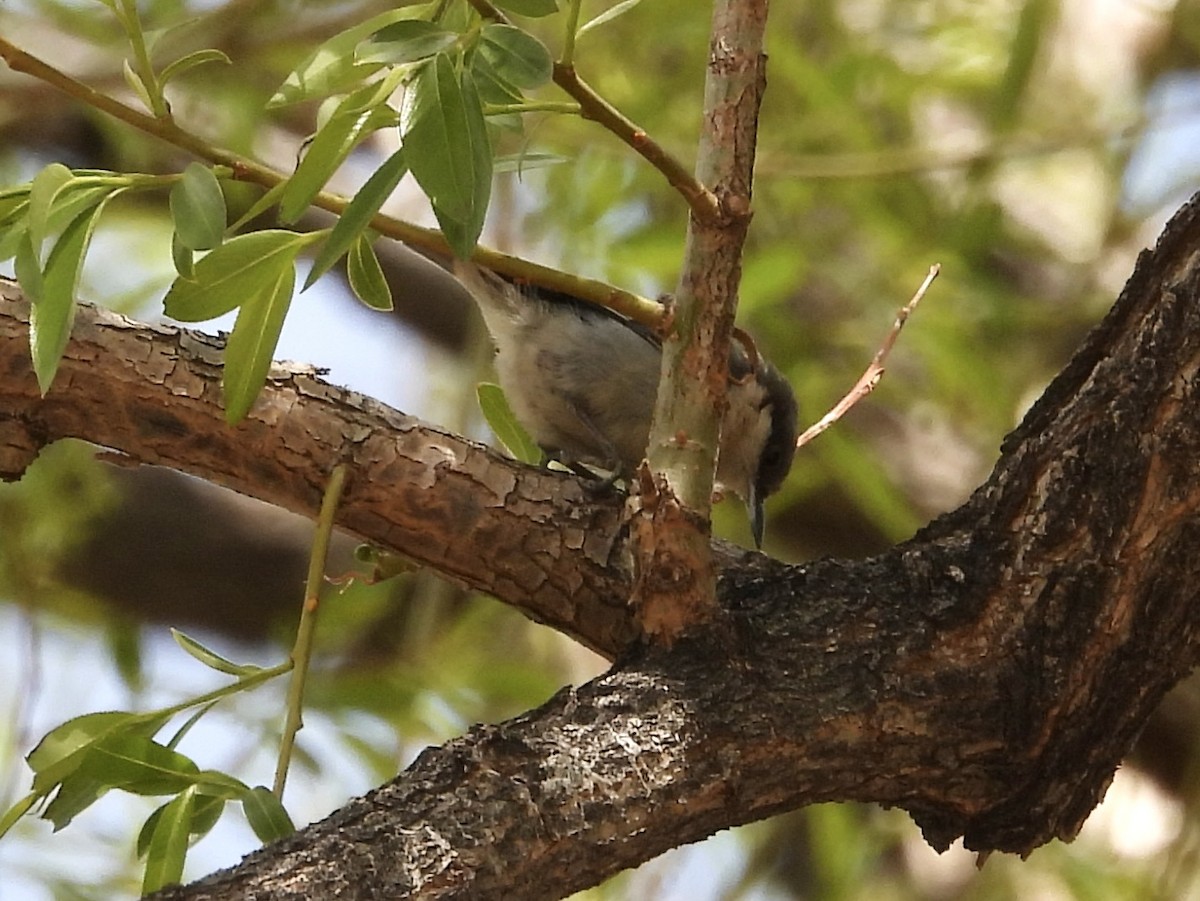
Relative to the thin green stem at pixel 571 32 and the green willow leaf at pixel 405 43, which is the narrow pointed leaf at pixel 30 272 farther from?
the thin green stem at pixel 571 32

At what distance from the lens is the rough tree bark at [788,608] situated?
1.28 m

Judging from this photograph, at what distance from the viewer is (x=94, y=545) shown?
3.25m

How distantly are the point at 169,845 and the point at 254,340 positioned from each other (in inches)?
16.3

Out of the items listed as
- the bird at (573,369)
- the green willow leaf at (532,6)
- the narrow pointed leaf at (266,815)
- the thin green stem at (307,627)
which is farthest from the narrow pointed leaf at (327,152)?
the bird at (573,369)

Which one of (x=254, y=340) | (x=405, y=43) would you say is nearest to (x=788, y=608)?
(x=254, y=340)

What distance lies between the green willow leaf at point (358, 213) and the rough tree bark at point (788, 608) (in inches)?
→ 17.1

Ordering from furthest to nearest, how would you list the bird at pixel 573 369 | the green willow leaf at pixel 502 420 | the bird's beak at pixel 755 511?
the bird's beak at pixel 755 511 → the bird at pixel 573 369 → the green willow leaf at pixel 502 420

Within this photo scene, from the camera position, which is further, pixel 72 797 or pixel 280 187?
pixel 72 797

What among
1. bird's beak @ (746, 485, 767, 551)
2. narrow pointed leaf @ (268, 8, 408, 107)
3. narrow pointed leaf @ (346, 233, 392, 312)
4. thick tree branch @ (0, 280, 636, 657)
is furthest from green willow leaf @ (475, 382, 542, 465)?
bird's beak @ (746, 485, 767, 551)

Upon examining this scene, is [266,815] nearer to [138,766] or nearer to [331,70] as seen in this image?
[138,766]

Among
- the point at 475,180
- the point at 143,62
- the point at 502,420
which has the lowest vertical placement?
the point at 475,180

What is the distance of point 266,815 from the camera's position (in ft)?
4.14

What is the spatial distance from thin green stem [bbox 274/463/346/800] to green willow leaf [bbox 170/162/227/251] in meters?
0.36

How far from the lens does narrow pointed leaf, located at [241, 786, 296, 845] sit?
1.26m
